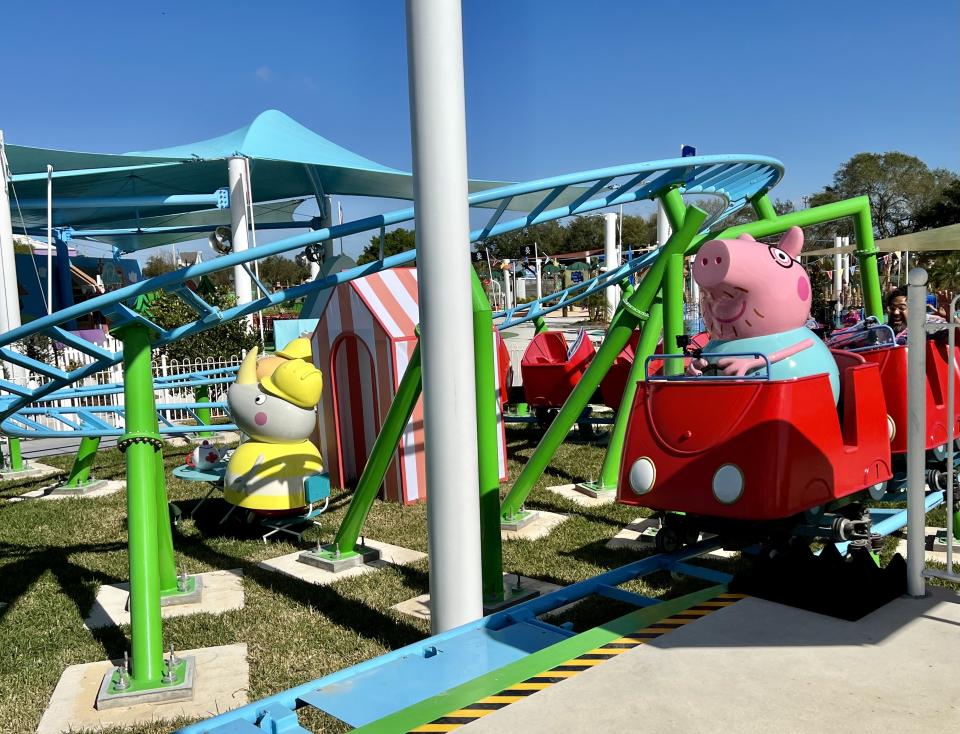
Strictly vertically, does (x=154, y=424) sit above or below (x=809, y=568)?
above

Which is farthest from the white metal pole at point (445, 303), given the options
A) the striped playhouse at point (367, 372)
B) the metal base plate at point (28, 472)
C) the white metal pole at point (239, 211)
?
the white metal pole at point (239, 211)

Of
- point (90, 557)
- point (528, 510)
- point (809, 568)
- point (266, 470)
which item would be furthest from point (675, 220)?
point (90, 557)

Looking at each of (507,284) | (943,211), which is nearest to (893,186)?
(943,211)

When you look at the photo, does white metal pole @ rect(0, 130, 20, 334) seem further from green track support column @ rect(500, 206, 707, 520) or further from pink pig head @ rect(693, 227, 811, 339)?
pink pig head @ rect(693, 227, 811, 339)

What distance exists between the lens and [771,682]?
2.98 m

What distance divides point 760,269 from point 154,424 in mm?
3368

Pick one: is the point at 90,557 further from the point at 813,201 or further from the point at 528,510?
the point at 813,201

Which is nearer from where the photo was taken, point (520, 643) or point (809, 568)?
point (520, 643)

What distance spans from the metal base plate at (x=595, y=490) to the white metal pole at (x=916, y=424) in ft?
16.0

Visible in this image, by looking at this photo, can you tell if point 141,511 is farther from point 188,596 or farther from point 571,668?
point 571,668

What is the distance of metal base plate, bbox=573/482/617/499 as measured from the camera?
8742 mm

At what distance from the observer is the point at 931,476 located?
555cm

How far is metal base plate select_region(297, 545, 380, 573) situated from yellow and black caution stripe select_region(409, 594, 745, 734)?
3.38 metres

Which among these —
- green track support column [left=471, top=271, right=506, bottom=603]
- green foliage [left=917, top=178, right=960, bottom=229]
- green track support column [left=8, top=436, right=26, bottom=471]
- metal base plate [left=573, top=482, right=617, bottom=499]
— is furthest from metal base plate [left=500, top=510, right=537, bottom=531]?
green foliage [left=917, top=178, right=960, bottom=229]
